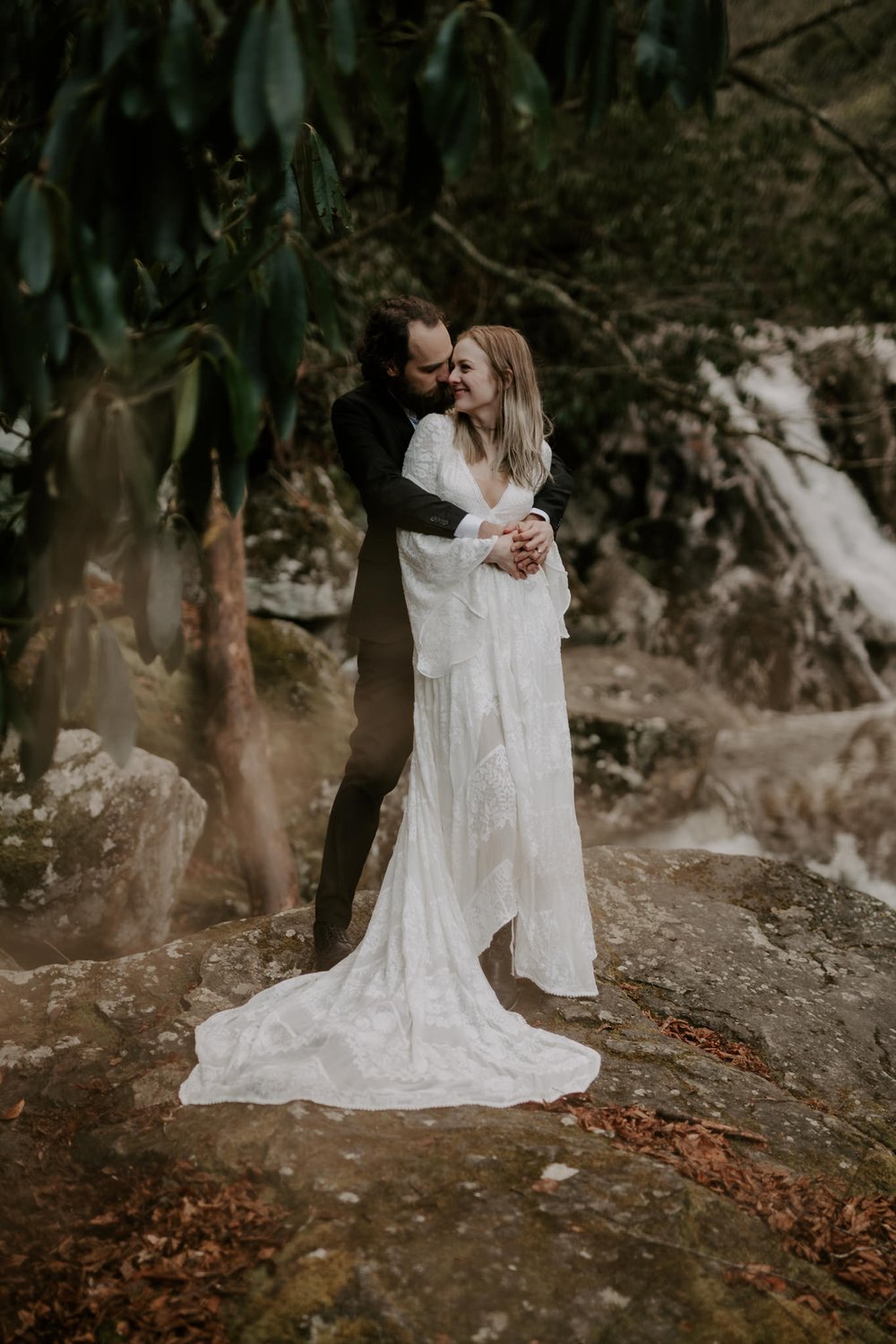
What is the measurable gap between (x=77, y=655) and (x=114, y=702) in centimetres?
9

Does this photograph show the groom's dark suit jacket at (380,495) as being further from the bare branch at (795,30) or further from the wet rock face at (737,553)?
the wet rock face at (737,553)

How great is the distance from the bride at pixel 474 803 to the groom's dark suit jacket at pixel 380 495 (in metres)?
0.09

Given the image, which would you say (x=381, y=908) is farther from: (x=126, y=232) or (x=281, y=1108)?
(x=126, y=232)

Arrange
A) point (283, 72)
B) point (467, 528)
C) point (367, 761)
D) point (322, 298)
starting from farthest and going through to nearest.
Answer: point (367, 761) < point (467, 528) < point (322, 298) < point (283, 72)

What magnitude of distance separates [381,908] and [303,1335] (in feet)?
4.29

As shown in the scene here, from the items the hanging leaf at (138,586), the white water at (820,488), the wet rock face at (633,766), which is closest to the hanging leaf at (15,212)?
the hanging leaf at (138,586)

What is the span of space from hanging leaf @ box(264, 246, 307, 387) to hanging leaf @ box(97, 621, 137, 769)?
0.50 meters

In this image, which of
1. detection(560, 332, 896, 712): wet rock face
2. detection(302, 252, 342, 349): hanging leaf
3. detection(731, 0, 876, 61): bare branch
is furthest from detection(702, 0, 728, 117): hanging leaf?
detection(560, 332, 896, 712): wet rock face

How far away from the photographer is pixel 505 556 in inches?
117

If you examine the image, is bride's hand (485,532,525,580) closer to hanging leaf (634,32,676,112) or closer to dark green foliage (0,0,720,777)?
dark green foliage (0,0,720,777)

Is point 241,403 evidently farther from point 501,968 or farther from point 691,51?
point 501,968

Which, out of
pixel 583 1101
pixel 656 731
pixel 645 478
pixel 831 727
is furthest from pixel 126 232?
pixel 645 478

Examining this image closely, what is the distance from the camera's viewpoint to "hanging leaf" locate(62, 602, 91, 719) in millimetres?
1649

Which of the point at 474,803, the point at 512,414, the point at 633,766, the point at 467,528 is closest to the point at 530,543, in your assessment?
the point at 467,528
